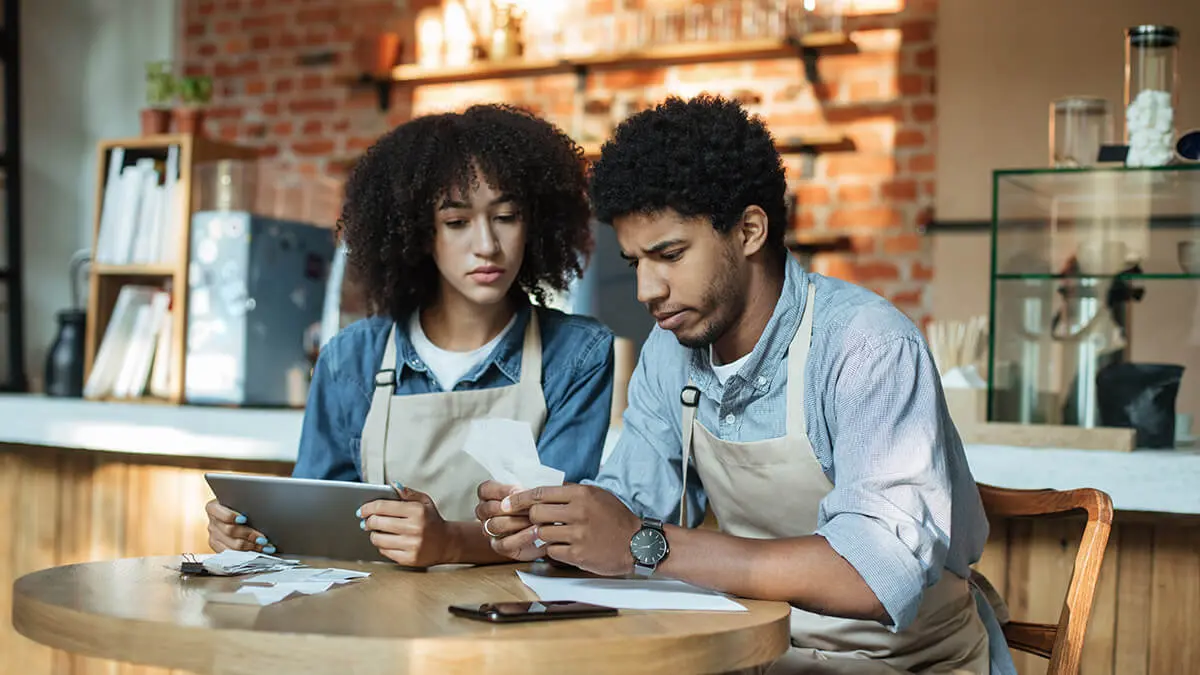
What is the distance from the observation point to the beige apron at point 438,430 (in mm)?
1999

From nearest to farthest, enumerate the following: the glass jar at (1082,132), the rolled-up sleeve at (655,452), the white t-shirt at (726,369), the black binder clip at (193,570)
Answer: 1. the black binder clip at (193,570)
2. the white t-shirt at (726,369)
3. the rolled-up sleeve at (655,452)
4. the glass jar at (1082,132)

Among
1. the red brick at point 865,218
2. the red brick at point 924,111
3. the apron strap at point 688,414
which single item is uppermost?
the red brick at point 924,111

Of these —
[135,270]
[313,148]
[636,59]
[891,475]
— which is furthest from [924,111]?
[891,475]

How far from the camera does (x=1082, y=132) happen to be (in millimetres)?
2191

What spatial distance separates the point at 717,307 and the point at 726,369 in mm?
102

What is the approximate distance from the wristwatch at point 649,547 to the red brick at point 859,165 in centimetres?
310

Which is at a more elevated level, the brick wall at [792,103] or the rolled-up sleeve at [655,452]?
the brick wall at [792,103]

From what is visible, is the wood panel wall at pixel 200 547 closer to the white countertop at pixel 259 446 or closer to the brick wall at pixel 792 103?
the white countertop at pixel 259 446

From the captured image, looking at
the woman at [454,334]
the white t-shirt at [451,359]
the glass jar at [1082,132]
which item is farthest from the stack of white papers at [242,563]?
the glass jar at [1082,132]

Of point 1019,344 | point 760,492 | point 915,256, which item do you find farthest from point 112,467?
point 915,256

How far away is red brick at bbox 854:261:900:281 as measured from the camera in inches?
167

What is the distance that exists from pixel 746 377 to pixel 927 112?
9.54 ft

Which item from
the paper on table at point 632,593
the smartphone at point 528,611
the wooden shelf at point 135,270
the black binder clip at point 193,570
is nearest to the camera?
the smartphone at point 528,611

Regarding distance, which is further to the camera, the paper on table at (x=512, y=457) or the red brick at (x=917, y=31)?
the red brick at (x=917, y=31)
